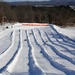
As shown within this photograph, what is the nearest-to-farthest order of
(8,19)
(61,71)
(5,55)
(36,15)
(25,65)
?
(61,71)
(25,65)
(5,55)
(8,19)
(36,15)

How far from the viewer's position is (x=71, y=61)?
9859 mm

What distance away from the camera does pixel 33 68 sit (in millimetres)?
8703

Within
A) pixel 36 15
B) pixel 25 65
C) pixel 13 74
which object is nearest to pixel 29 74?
pixel 13 74

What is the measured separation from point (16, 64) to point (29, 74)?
198 centimetres

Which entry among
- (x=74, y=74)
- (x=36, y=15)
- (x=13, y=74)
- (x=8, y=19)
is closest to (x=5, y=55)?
(x=13, y=74)

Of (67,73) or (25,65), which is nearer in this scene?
(67,73)

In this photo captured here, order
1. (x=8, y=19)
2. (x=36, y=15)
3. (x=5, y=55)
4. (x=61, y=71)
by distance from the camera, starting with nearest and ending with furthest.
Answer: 1. (x=61, y=71)
2. (x=5, y=55)
3. (x=8, y=19)
4. (x=36, y=15)

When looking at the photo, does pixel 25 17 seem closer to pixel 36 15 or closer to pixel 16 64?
pixel 36 15

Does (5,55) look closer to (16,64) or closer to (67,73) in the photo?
(16,64)

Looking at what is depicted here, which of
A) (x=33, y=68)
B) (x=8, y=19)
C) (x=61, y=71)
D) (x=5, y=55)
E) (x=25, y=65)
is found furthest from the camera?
(x=8, y=19)

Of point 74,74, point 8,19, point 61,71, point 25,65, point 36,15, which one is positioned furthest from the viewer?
point 36,15

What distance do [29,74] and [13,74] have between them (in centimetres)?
41

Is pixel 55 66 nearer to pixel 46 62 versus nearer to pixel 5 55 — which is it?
pixel 46 62

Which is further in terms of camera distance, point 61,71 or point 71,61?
point 71,61
